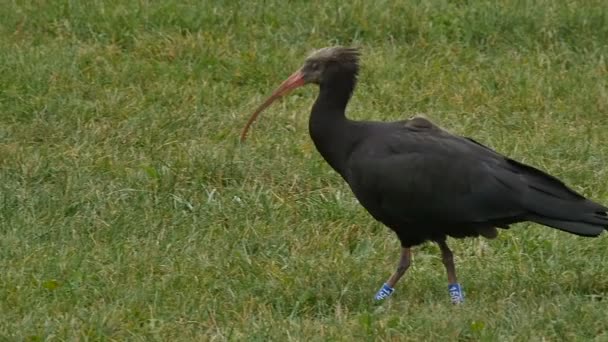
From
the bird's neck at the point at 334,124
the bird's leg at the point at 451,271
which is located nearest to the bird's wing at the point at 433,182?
the bird's neck at the point at 334,124

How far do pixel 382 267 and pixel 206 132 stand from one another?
2289 mm

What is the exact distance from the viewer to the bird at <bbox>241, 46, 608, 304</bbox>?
6.26 meters

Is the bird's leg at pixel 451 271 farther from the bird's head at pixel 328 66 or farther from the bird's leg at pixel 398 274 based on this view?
the bird's head at pixel 328 66

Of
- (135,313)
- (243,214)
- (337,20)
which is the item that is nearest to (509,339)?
(135,313)

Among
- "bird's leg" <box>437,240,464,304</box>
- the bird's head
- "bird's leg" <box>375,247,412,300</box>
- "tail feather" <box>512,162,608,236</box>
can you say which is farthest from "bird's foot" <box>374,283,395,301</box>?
the bird's head

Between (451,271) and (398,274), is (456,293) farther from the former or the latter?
(398,274)

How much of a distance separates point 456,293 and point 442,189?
46cm

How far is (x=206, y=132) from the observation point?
8.90 metres

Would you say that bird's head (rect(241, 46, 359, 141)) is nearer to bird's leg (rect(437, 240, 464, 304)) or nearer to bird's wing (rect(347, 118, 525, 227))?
bird's wing (rect(347, 118, 525, 227))

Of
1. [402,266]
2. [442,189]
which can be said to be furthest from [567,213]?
[402,266]

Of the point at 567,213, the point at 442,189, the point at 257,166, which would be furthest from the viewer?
the point at 257,166

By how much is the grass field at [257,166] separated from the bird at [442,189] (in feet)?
1.01

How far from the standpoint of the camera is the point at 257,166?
827 cm

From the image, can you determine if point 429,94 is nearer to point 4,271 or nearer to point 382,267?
point 382,267
